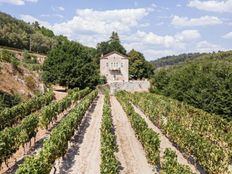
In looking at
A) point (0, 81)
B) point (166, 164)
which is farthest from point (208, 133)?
point (0, 81)

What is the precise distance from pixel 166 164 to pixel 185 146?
6.93m

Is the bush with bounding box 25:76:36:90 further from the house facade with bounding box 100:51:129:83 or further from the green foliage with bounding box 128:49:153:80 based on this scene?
the green foliage with bounding box 128:49:153:80

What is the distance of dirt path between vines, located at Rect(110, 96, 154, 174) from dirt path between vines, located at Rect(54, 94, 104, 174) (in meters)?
1.68

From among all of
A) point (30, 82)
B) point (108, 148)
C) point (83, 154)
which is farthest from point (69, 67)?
point (108, 148)

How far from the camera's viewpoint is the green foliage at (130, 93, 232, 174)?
68.6ft

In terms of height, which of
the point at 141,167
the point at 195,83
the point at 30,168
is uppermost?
the point at 195,83

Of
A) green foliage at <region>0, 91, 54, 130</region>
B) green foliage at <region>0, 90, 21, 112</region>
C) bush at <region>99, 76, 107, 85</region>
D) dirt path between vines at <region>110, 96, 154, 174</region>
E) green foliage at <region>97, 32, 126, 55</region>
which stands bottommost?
dirt path between vines at <region>110, 96, 154, 174</region>

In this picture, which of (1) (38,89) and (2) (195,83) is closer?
(2) (195,83)

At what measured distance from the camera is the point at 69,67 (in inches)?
2518

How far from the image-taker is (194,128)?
113 feet

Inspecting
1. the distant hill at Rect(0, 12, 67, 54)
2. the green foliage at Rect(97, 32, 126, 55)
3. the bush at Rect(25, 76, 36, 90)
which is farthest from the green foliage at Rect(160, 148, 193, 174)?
the green foliage at Rect(97, 32, 126, 55)

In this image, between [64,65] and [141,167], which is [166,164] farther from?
[64,65]

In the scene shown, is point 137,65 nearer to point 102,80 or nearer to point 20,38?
point 102,80

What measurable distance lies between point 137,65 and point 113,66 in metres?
12.1
